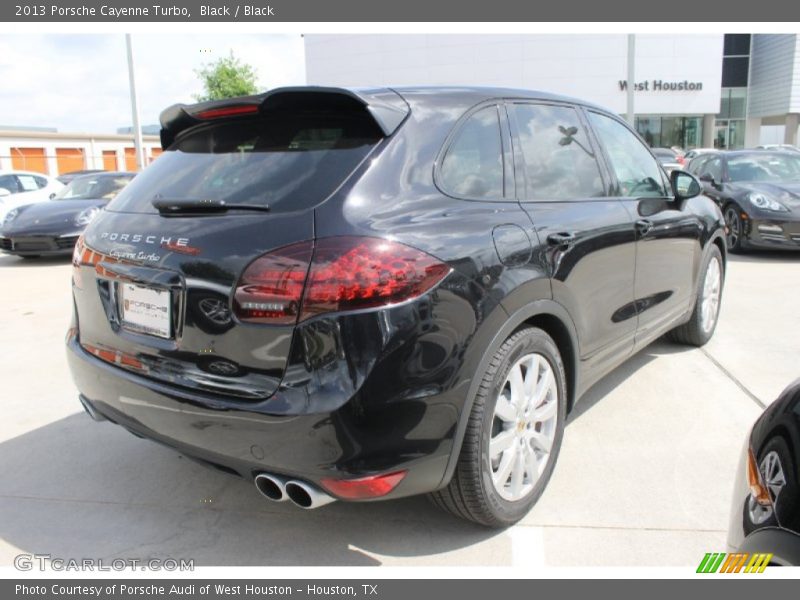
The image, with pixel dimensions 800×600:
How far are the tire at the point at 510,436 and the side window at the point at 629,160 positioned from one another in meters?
1.35

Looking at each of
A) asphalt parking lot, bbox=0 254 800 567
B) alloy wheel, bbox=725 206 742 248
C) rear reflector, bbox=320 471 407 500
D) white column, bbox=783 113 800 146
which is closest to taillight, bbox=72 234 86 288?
asphalt parking lot, bbox=0 254 800 567

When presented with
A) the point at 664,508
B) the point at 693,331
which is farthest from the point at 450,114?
the point at 693,331

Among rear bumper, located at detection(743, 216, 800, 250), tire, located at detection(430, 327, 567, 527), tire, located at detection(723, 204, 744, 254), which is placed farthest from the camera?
tire, located at detection(723, 204, 744, 254)

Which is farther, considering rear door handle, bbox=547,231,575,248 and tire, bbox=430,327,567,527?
rear door handle, bbox=547,231,575,248

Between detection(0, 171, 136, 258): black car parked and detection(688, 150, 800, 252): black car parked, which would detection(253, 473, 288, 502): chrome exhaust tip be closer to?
detection(688, 150, 800, 252): black car parked

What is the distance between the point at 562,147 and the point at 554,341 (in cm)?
98

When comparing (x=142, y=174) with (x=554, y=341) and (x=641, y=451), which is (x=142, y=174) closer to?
(x=554, y=341)

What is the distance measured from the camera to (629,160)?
380 cm

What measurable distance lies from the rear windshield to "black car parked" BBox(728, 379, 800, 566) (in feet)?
4.91

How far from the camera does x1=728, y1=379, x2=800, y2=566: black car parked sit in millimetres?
1491

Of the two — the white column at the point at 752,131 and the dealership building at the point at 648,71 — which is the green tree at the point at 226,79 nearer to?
the dealership building at the point at 648,71

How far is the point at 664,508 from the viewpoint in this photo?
9.03 ft

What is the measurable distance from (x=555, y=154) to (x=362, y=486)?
1.85m

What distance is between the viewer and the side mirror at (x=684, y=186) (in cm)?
407
